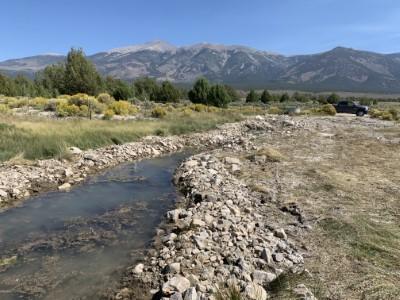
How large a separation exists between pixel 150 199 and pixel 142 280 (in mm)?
5817

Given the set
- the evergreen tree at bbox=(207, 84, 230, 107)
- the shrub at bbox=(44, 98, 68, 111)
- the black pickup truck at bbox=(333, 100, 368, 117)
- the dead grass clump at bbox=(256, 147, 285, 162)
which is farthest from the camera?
the evergreen tree at bbox=(207, 84, 230, 107)

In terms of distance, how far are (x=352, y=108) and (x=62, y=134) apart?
133 feet

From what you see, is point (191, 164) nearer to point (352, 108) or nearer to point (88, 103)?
point (88, 103)

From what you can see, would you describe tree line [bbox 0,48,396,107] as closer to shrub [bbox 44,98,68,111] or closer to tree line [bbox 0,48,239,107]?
tree line [bbox 0,48,239,107]

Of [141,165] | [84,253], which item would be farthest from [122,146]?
[84,253]

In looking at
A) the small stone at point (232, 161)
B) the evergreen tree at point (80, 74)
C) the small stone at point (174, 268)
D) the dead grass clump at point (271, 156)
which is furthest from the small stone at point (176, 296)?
the evergreen tree at point (80, 74)

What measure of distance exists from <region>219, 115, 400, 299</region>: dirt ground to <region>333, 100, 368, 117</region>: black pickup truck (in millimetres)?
30062

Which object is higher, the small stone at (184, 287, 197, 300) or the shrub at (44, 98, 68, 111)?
→ the shrub at (44, 98, 68, 111)

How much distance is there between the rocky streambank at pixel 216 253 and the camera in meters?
6.53

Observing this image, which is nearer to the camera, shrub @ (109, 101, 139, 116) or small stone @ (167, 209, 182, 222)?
small stone @ (167, 209, 182, 222)

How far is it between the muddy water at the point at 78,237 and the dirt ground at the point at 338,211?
130 inches

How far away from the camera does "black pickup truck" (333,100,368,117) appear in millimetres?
48875

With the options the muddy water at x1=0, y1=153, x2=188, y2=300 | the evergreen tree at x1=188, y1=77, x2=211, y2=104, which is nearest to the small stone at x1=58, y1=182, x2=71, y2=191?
the muddy water at x1=0, y1=153, x2=188, y2=300

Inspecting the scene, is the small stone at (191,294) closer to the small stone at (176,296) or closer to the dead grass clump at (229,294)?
the small stone at (176,296)
